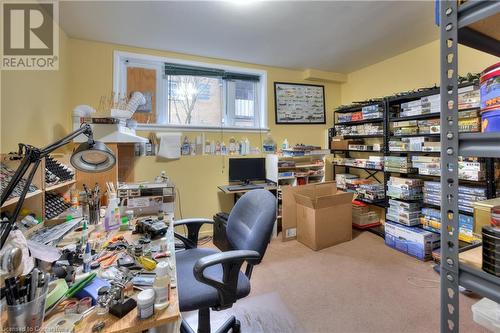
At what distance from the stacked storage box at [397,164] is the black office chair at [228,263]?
2146mm

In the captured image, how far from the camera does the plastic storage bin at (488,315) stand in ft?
2.03

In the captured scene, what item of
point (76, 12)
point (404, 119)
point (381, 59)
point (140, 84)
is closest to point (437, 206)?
point (404, 119)

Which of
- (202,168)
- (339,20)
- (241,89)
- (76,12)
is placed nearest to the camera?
(76,12)

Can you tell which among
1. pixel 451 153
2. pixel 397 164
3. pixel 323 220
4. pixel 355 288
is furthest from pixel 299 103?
pixel 451 153

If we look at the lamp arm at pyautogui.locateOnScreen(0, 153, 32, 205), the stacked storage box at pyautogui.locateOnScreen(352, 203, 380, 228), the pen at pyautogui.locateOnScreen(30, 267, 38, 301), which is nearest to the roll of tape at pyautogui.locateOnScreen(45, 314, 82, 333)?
the pen at pyautogui.locateOnScreen(30, 267, 38, 301)

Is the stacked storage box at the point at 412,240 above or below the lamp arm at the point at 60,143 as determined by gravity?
below

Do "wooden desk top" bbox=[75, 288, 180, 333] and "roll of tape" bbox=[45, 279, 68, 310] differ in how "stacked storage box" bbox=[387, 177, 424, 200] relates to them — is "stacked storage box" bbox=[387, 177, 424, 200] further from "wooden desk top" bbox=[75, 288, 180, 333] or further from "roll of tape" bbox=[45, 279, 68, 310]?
"roll of tape" bbox=[45, 279, 68, 310]

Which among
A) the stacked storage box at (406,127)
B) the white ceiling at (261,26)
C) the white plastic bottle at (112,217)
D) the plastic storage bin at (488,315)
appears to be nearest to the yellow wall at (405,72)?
the white ceiling at (261,26)

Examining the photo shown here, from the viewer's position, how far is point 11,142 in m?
1.72

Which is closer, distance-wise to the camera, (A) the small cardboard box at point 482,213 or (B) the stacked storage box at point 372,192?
(A) the small cardboard box at point 482,213

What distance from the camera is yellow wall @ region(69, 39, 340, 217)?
2.79m

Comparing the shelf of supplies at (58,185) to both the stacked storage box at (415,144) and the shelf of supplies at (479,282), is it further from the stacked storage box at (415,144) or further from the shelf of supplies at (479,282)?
the stacked storage box at (415,144)

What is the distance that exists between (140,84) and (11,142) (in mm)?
1645

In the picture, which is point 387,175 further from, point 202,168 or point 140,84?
point 140,84
